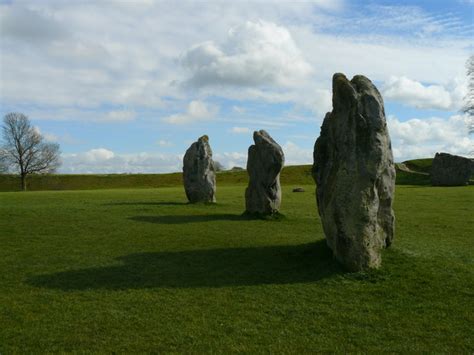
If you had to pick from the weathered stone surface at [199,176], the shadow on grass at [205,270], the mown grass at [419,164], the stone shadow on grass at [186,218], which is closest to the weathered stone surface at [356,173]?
the shadow on grass at [205,270]

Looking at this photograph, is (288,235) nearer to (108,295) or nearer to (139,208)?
(108,295)

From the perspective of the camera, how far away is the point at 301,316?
948 cm

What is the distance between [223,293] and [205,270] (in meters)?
2.05

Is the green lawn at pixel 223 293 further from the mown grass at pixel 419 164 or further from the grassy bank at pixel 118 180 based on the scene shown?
the mown grass at pixel 419 164

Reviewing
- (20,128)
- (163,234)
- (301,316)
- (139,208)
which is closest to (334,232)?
(301,316)

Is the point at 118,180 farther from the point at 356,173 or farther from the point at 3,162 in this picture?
the point at 356,173

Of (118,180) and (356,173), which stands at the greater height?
(118,180)

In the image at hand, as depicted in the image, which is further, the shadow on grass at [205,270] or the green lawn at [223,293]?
the shadow on grass at [205,270]

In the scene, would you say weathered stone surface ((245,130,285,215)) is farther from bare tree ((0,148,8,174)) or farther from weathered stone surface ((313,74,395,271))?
bare tree ((0,148,8,174))

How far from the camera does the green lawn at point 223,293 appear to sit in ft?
27.3

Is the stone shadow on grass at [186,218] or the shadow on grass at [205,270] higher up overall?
the stone shadow on grass at [186,218]

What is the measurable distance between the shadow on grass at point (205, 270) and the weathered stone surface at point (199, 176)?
15.2 meters

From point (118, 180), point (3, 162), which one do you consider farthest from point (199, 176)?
point (118, 180)

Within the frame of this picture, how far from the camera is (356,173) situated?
12.0 m
